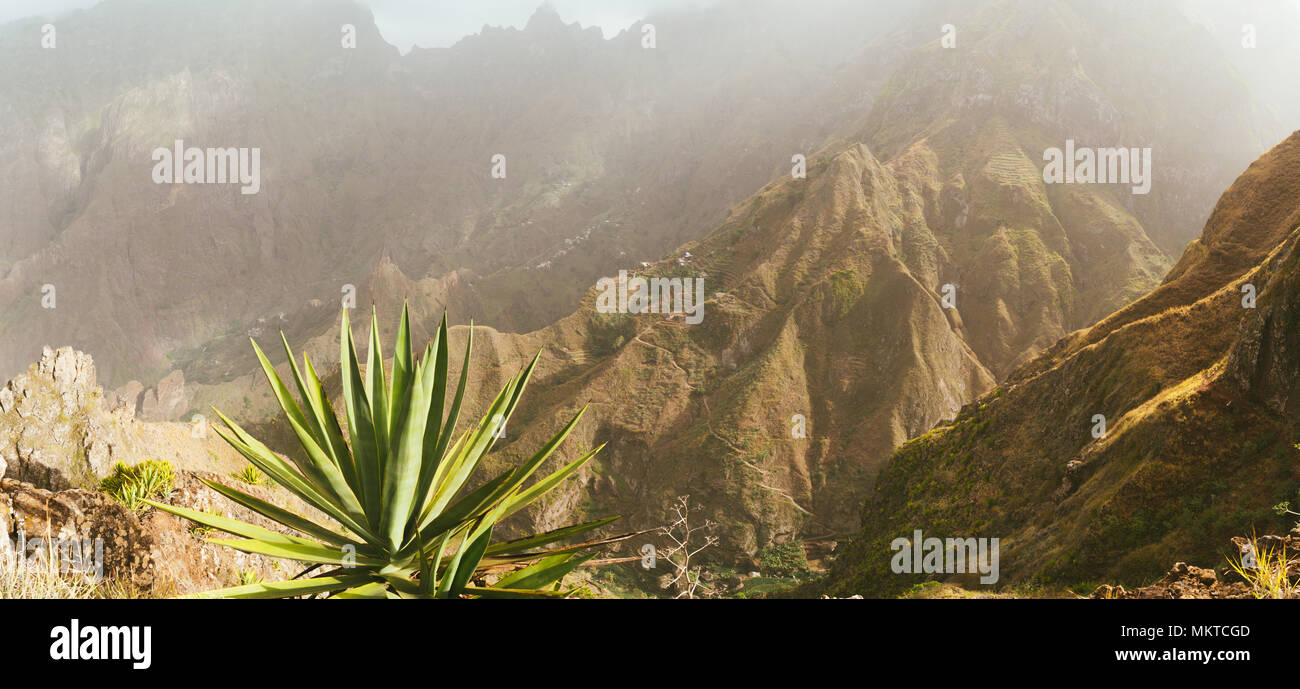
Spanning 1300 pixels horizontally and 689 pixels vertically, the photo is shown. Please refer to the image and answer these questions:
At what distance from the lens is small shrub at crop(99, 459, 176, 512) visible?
5.48 m

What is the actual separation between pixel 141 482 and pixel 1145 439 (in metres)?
16.1

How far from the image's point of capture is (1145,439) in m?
13.3

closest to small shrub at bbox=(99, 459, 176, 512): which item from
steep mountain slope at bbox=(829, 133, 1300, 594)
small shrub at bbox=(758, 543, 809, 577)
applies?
steep mountain slope at bbox=(829, 133, 1300, 594)

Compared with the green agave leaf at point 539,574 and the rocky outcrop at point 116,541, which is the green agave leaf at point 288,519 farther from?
the rocky outcrop at point 116,541

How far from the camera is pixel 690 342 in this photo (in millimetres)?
55969

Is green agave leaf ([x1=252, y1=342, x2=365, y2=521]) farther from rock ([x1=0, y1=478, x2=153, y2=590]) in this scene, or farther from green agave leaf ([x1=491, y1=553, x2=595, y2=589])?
rock ([x1=0, y1=478, x2=153, y2=590])

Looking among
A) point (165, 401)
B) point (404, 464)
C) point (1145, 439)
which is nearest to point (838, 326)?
point (1145, 439)

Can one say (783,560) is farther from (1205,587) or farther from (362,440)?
(362,440)

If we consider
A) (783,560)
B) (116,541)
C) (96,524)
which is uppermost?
(96,524)

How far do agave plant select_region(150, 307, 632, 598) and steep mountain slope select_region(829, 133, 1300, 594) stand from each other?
11.0 metres

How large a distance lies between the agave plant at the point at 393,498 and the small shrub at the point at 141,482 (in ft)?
10.6
